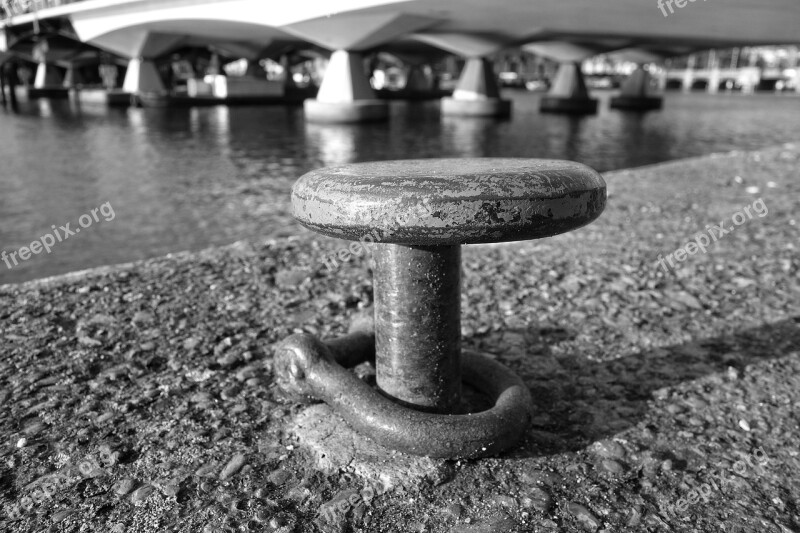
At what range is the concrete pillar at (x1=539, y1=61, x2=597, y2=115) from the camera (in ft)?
143

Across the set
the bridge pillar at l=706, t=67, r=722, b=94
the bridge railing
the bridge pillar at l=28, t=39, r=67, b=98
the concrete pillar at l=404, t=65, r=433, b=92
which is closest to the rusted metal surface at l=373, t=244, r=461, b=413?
the bridge railing

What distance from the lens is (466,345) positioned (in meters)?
4.01

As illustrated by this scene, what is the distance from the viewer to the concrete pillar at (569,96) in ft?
143

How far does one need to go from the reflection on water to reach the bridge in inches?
188

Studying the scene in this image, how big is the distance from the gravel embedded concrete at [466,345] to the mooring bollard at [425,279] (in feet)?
0.69

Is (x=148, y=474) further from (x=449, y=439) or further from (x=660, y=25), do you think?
(x=660, y=25)

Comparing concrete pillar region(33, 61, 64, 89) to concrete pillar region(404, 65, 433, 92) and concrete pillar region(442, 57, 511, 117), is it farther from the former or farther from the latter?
concrete pillar region(442, 57, 511, 117)

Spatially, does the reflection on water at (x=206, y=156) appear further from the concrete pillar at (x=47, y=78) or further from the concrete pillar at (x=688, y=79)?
the concrete pillar at (x=688, y=79)

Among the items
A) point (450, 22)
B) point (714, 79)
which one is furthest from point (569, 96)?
point (714, 79)

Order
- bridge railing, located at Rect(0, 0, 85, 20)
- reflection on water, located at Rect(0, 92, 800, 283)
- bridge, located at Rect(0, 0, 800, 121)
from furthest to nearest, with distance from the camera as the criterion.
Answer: bridge railing, located at Rect(0, 0, 85, 20), bridge, located at Rect(0, 0, 800, 121), reflection on water, located at Rect(0, 92, 800, 283)

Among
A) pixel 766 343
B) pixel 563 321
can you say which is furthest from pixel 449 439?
pixel 766 343
